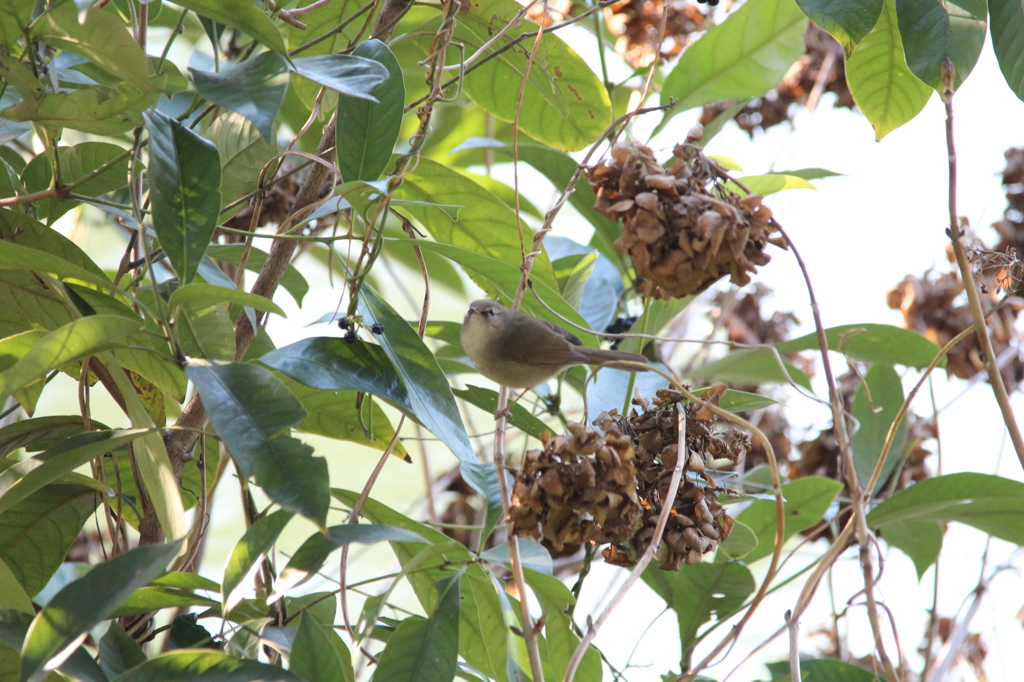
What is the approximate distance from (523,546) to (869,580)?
42cm

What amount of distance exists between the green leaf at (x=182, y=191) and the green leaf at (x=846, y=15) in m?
A: 0.72

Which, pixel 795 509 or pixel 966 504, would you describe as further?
pixel 795 509

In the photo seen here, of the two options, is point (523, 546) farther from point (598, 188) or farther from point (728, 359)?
point (728, 359)

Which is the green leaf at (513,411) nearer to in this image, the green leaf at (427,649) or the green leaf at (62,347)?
the green leaf at (427,649)

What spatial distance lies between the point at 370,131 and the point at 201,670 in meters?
0.62

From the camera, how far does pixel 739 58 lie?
1.56 metres

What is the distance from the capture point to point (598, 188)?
904mm

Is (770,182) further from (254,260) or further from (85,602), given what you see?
(85,602)

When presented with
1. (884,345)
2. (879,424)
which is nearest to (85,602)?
(884,345)

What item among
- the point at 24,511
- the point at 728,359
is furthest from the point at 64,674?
the point at 728,359

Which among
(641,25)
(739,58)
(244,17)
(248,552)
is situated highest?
(641,25)

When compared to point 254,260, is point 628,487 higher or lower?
lower

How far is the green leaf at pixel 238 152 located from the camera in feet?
3.99

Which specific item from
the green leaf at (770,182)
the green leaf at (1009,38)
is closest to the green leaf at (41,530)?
the green leaf at (770,182)
